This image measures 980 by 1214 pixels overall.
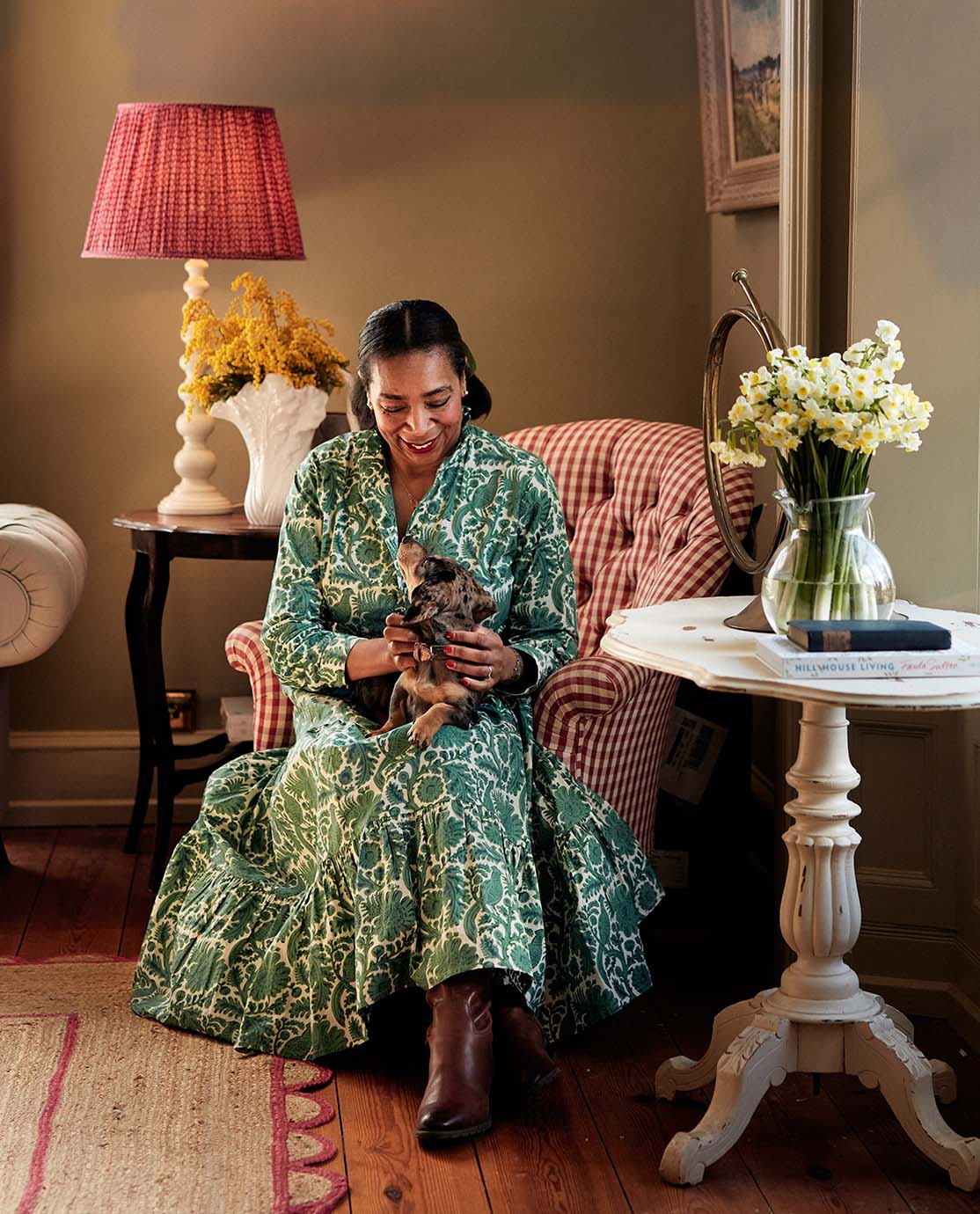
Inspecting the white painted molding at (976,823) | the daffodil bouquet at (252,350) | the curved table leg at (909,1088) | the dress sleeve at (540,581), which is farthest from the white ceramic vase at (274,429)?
the curved table leg at (909,1088)

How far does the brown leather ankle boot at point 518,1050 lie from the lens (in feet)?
6.85

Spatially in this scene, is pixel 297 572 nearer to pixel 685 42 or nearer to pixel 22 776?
pixel 22 776

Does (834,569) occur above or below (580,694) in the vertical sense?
above

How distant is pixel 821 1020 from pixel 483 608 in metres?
0.76

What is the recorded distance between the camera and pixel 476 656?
7.21 ft

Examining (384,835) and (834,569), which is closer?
(834,569)

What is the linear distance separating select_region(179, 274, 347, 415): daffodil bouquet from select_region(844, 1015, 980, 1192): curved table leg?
1688mm

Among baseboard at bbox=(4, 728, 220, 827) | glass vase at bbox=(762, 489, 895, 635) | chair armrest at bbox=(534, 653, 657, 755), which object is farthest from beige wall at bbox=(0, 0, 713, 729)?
glass vase at bbox=(762, 489, 895, 635)

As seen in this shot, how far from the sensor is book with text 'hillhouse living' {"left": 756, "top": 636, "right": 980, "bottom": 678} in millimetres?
1744

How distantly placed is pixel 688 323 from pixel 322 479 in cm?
140

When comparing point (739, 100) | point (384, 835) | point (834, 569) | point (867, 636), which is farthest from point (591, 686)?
point (739, 100)

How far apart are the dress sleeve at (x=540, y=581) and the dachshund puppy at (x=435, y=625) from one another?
0.70 ft

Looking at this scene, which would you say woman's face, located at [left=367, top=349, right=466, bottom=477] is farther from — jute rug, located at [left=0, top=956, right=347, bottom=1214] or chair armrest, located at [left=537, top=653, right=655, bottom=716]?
jute rug, located at [left=0, top=956, right=347, bottom=1214]

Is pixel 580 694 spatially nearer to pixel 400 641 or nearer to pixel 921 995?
pixel 400 641
